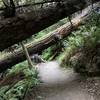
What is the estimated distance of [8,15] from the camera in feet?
23.5

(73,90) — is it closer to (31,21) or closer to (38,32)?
(38,32)

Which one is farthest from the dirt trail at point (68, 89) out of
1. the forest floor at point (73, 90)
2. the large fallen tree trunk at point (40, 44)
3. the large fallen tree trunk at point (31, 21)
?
the large fallen tree trunk at point (40, 44)

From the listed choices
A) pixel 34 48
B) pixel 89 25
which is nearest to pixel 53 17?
pixel 89 25

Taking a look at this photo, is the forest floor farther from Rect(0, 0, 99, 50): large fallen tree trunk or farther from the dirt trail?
Rect(0, 0, 99, 50): large fallen tree trunk

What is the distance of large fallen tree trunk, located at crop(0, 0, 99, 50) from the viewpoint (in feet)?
23.7

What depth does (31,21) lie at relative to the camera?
7520 mm

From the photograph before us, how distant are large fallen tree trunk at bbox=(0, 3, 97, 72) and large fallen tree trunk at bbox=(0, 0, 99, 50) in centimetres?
433

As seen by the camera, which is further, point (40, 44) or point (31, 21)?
point (40, 44)

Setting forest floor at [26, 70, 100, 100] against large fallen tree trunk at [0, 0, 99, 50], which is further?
forest floor at [26, 70, 100, 100]

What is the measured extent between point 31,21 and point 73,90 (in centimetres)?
293

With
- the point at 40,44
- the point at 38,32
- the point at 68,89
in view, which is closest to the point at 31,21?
the point at 38,32

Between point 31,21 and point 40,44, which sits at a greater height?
point 31,21

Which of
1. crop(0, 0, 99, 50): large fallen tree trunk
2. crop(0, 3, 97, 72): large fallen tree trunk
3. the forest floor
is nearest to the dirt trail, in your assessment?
the forest floor

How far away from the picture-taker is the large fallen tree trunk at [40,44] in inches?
473
